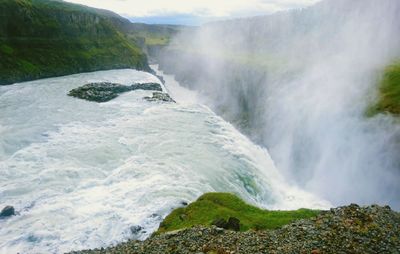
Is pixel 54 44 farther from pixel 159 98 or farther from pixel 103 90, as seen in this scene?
pixel 159 98

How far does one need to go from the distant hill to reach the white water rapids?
28.3 meters

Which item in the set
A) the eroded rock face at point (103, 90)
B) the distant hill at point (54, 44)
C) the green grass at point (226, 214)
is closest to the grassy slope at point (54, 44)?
the distant hill at point (54, 44)

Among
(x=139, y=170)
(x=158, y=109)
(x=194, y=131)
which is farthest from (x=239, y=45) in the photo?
(x=139, y=170)

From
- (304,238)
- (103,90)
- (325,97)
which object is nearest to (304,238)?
(304,238)

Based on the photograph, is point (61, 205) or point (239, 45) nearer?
point (61, 205)

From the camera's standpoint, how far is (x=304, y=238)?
20.7 m

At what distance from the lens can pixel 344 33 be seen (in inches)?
4471

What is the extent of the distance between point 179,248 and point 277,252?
506 cm

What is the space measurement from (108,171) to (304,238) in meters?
27.2

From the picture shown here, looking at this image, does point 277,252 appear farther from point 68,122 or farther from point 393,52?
point 393,52

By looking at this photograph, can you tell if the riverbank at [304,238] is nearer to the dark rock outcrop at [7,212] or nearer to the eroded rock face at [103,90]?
the dark rock outcrop at [7,212]

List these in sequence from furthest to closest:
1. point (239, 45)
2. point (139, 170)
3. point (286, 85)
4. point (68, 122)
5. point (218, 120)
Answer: point (239, 45) → point (286, 85) → point (218, 120) → point (68, 122) → point (139, 170)

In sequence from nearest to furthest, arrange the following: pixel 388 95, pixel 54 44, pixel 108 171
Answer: pixel 108 171
pixel 388 95
pixel 54 44

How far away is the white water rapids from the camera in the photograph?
30953mm
